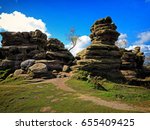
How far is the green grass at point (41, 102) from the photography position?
1434 centimetres

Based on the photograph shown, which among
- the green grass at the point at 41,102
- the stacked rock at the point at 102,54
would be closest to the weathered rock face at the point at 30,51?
the stacked rock at the point at 102,54

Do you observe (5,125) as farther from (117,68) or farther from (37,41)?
(37,41)

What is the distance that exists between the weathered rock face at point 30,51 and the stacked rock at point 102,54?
4.38 m

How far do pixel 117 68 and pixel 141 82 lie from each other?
12.4 feet

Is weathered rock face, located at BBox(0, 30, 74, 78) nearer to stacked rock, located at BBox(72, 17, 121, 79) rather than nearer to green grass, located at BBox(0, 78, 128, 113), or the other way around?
stacked rock, located at BBox(72, 17, 121, 79)

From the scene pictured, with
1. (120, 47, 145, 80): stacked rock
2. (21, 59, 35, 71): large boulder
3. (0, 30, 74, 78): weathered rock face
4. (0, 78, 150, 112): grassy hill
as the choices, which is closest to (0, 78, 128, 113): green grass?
(0, 78, 150, 112): grassy hill

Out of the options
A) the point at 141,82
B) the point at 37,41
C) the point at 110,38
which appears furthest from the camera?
the point at 37,41

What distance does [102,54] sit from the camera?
111ft

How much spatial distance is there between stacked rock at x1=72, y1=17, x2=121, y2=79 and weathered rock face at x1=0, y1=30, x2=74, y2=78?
14.4 feet

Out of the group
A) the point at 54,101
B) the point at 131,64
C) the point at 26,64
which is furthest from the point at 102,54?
the point at 54,101

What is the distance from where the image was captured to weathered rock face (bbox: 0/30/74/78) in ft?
114

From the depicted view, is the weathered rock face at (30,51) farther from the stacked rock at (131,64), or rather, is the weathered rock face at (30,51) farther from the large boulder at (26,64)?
the stacked rock at (131,64)

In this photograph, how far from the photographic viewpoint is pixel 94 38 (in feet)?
124

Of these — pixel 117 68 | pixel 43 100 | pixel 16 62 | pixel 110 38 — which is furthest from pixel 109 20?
pixel 43 100
